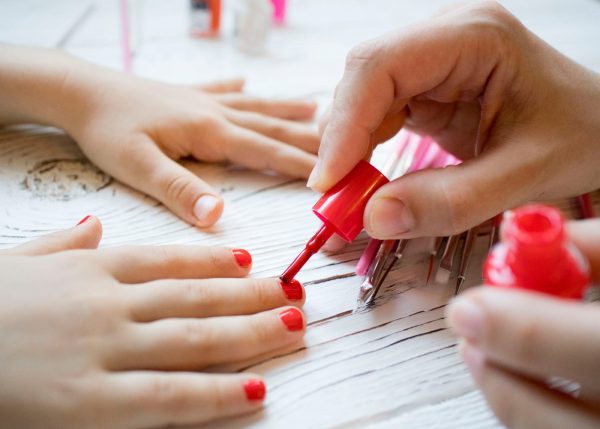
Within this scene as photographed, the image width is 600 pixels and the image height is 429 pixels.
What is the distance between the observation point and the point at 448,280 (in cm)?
62

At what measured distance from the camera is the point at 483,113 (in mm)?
628

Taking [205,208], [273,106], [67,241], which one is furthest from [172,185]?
[273,106]

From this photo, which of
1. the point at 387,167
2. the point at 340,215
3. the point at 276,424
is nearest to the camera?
the point at 276,424

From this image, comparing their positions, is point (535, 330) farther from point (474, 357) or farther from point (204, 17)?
point (204, 17)

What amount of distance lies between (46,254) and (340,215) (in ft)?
0.99

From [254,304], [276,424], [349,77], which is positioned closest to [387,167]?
[349,77]

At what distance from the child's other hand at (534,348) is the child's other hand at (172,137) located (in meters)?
0.39

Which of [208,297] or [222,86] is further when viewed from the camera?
[222,86]

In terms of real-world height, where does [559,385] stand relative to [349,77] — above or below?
below

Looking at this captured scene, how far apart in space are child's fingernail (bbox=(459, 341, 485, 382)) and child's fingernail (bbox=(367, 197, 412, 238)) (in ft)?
0.56

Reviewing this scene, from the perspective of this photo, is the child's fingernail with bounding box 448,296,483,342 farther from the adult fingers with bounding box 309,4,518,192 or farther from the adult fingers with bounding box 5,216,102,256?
the adult fingers with bounding box 5,216,102,256

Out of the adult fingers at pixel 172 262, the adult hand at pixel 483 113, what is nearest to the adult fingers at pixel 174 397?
the adult fingers at pixel 172 262

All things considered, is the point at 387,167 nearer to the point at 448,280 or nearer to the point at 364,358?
the point at 448,280

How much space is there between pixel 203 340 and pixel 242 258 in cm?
13
